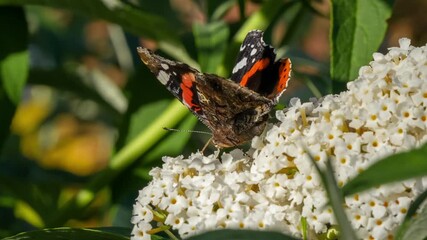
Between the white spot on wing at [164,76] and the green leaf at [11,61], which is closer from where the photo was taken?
the white spot on wing at [164,76]

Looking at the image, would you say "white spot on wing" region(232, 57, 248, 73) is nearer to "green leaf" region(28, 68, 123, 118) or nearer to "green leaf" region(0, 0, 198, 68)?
"green leaf" region(0, 0, 198, 68)

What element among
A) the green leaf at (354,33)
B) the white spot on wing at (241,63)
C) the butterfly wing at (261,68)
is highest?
the green leaf at (354,33)

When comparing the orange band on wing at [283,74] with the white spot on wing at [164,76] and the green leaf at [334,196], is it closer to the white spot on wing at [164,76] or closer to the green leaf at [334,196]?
the white spot on wing at [164,76]

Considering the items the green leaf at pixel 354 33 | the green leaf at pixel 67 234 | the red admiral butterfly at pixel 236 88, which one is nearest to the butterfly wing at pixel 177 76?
the red admiral butterfly at pixel 236 88

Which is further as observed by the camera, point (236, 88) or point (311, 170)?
point (236, 88)

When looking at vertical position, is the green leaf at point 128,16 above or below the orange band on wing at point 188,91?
below

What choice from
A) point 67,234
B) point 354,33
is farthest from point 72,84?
point 67,234

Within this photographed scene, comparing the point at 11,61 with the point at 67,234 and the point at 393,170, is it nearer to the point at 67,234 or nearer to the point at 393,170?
the point at 67,234

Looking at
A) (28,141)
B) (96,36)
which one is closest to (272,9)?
(28,141)
